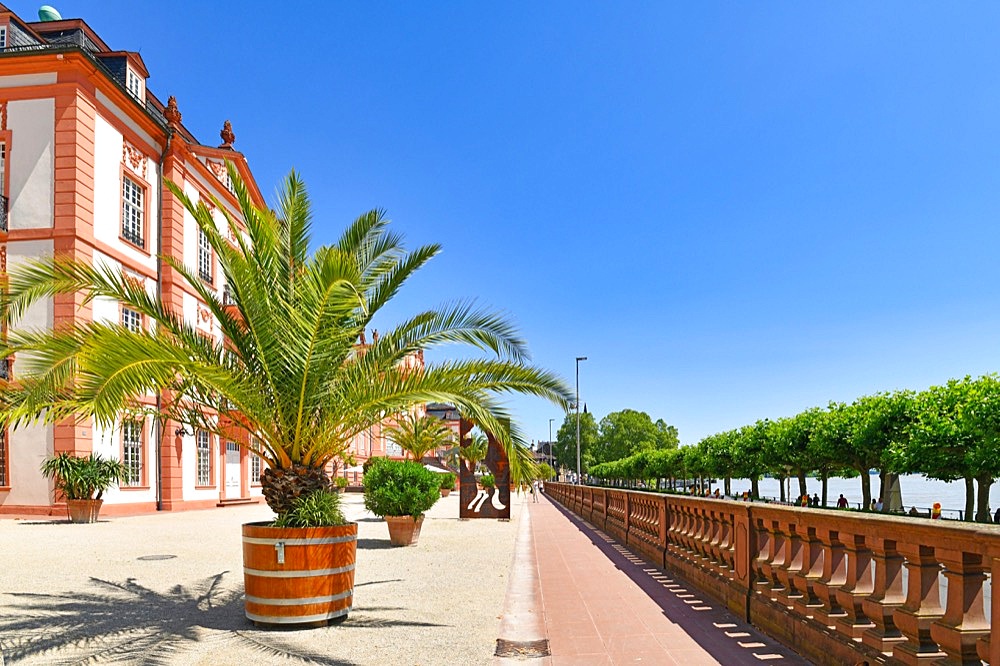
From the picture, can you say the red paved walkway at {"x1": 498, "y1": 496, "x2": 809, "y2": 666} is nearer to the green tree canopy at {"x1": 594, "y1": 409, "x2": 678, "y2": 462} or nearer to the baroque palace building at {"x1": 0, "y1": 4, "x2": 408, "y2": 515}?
the baroque palace building at {"x1": 0, "y1": 4, "x2": 408, "y2": 515}

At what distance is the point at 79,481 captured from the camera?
20172 mm

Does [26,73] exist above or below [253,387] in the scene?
above

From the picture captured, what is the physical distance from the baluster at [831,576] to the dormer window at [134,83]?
27833 mm

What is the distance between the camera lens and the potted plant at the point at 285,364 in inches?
275

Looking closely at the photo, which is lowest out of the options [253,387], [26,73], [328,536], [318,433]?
[328,536]

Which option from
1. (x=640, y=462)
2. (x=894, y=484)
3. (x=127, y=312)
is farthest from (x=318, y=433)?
(x=640, y=462)

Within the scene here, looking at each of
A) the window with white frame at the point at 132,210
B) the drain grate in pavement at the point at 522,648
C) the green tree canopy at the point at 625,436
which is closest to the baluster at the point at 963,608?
the drain grate in pavement at the point at 522,648

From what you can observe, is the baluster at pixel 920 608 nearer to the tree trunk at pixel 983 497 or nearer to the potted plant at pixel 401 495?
the potted plant at pixel 401 495

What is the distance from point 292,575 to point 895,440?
1213 inches

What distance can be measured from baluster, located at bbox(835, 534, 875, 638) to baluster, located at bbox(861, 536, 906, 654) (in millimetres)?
188

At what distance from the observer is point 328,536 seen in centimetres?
724

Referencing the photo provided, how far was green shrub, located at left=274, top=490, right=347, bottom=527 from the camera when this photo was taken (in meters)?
7.44

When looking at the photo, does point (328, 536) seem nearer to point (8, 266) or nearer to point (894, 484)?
point (8, 266)

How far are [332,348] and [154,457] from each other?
21235 mm
